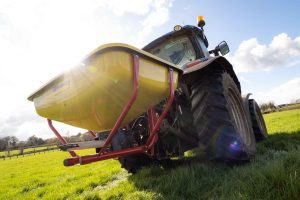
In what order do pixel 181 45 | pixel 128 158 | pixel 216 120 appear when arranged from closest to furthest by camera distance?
pixel 216 120, pixel 128 158, pixel 181 45

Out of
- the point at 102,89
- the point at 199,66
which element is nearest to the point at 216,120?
the point at 199,66

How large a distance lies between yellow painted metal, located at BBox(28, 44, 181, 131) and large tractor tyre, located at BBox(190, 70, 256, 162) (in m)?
0.50

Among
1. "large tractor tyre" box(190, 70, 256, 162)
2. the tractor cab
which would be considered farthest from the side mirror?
"large tractor tyre" box(190, 70, 256, 162)

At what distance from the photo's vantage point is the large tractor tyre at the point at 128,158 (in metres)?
2.90

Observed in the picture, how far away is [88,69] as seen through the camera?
6.29 ft

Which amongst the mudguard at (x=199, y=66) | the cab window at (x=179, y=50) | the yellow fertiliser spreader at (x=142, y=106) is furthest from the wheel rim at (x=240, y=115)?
the cab window at (x=179, y=50)

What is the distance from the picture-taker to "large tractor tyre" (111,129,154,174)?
9.50ft

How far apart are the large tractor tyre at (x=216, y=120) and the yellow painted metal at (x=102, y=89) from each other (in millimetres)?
503

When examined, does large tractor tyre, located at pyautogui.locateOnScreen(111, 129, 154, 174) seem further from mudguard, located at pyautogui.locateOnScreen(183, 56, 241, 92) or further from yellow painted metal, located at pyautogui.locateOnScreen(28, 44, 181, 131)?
mudguard, located at pyautogui.locateOnScreen(183, 56, 241, 92)

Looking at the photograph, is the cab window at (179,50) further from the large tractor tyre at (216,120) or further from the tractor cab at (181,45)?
the large tractor tyre at (216,120)

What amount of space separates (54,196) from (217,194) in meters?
2.74

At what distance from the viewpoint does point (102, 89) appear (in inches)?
83.2

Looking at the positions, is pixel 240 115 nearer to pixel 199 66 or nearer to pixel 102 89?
pixel 199 66

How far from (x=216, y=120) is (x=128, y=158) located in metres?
1.46
